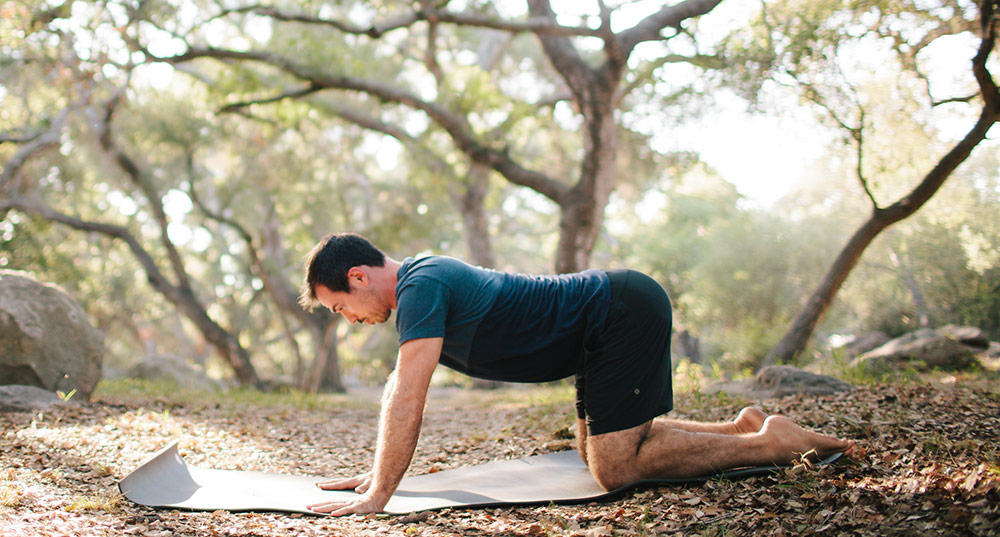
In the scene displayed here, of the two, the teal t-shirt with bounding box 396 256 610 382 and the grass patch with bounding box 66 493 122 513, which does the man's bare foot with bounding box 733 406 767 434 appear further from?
the grass patch with bounding box 66 493 122 513

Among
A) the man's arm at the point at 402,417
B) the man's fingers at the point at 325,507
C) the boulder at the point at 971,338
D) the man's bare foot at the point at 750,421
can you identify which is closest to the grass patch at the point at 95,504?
the man's fingers at the point at 325,507

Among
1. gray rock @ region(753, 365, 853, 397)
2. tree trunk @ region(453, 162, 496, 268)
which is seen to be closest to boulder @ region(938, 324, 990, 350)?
gray rock @ region(753, 365, 853, 397)

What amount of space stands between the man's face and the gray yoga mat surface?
0.82 meters

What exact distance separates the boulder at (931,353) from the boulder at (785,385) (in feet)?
6.41

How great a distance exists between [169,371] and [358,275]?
9.85 meters

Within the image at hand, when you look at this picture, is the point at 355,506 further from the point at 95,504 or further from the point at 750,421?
the point at 750,421

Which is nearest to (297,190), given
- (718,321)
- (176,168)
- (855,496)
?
(176,168)

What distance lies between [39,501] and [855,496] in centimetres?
325

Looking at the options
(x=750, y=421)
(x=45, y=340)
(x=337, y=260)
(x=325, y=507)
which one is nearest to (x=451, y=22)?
(x=45, y=340)

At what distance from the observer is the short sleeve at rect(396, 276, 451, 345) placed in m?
2.74

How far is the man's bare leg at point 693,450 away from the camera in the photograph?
2.97 m

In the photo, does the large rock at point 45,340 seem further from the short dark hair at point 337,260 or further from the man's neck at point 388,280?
the man's neck at point 388,280

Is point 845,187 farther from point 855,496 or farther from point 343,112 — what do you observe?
point 855,496

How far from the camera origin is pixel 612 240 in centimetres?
2356
